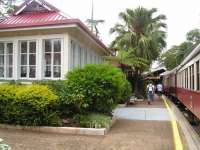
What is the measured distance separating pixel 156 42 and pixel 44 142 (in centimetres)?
2547

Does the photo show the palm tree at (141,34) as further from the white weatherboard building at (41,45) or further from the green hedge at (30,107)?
the green hedge at (30,107)

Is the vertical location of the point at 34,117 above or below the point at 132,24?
below

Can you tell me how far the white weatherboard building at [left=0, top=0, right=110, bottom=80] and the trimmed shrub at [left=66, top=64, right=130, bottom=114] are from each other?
2098 mm

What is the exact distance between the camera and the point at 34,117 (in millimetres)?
11328

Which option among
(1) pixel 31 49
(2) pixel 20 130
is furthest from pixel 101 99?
(1) pixel 31 49

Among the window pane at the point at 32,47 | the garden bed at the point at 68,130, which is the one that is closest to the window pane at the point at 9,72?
the window pane at the point at 32,47

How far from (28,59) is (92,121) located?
5.16m

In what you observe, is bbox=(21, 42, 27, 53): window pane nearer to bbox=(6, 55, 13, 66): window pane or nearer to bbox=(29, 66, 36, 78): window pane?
bbox=(6, 55, 13, 66): window pane

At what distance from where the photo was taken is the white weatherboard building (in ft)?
47.5

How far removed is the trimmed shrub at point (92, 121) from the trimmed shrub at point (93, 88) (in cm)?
35

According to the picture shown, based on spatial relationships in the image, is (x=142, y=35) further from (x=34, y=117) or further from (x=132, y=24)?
(x=34, y=117)

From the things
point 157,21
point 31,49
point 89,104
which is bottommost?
point 89,104

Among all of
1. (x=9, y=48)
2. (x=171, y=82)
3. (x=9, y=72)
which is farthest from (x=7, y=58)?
(x=171, y=82)

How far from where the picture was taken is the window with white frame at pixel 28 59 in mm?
15350
